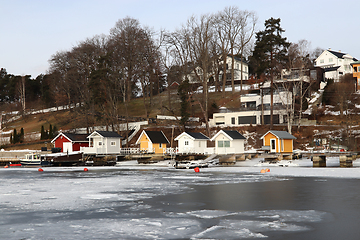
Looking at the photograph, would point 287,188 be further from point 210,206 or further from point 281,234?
point 281,234

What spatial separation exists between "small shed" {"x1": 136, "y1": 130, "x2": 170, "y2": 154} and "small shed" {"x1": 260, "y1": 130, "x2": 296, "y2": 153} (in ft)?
55.4

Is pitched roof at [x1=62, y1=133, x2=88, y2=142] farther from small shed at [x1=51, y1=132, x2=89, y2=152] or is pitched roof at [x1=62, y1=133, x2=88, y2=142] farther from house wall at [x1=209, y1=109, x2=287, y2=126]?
house wall at [x1=209, y1=109, x2=287, y2=126]

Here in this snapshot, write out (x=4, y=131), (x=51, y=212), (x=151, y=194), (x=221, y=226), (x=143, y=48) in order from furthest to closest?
(x=4, y=131) → (x=143, y=48) → (x=151, y=194) → (x=51, y=212) → (x=221, y=226)

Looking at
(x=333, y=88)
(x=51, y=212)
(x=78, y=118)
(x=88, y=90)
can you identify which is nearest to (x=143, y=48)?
(x=88, y=90)

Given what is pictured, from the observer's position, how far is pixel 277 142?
1882 inches

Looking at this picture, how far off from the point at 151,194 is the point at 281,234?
982 cm

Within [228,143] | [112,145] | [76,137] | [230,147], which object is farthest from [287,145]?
[76,137]

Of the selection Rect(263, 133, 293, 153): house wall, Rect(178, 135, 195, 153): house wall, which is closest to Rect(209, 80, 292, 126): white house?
Rect(263, 133, 293, 153): house wall

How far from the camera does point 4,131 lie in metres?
87.0

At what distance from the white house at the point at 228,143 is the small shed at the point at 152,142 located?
1024 centimetres

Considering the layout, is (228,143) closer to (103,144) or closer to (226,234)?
(103,144)

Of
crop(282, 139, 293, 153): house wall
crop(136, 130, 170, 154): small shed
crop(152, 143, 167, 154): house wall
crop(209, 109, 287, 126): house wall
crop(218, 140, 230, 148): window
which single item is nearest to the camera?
crop(282, 139, 293, 153): house wall

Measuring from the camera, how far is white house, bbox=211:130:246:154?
49844 mm

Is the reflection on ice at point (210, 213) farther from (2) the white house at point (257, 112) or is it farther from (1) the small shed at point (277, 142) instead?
(2) the white house at point (257, 112)
